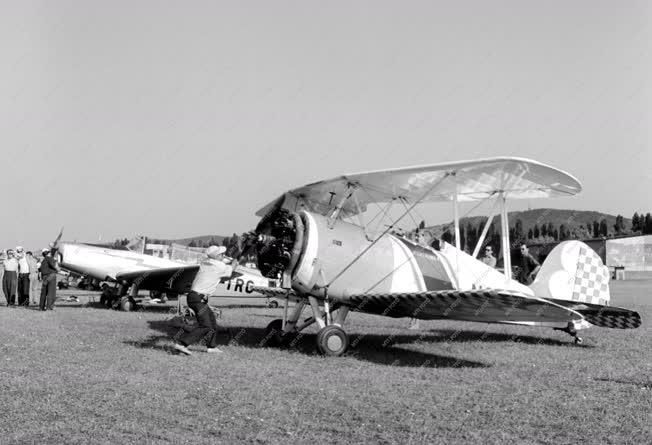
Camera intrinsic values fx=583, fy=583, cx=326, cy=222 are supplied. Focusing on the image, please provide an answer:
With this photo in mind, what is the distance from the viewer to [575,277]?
9.88m

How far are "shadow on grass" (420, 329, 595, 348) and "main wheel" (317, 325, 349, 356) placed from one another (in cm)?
230

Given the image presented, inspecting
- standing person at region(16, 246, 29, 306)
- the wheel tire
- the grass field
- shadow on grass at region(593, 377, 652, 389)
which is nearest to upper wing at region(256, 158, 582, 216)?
the grass field

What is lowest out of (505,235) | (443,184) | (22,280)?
(22,280)

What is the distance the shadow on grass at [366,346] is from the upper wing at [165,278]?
5282mm

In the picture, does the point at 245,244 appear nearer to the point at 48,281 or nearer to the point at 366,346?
the point at 366,346

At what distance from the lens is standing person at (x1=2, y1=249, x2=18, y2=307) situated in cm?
1694

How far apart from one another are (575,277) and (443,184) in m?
2.94

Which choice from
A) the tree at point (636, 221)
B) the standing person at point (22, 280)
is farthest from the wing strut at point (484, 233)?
the tree at point (636, 221)

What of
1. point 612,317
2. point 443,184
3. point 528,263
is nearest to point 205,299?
point 443,184

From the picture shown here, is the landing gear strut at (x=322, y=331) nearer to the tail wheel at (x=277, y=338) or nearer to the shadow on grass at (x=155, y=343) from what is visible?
the tail wheel at (x=277, y=338)

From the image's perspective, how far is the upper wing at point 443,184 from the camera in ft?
25.5

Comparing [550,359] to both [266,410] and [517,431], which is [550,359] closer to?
[517,431]

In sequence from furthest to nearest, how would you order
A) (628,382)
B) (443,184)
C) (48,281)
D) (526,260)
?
1. (48,281)
2. (526,260)
3. (443,184)
4. (628,382)

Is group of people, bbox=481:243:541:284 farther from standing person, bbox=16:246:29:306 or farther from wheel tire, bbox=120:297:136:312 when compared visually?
standing person, bbox=16:246:29:306
